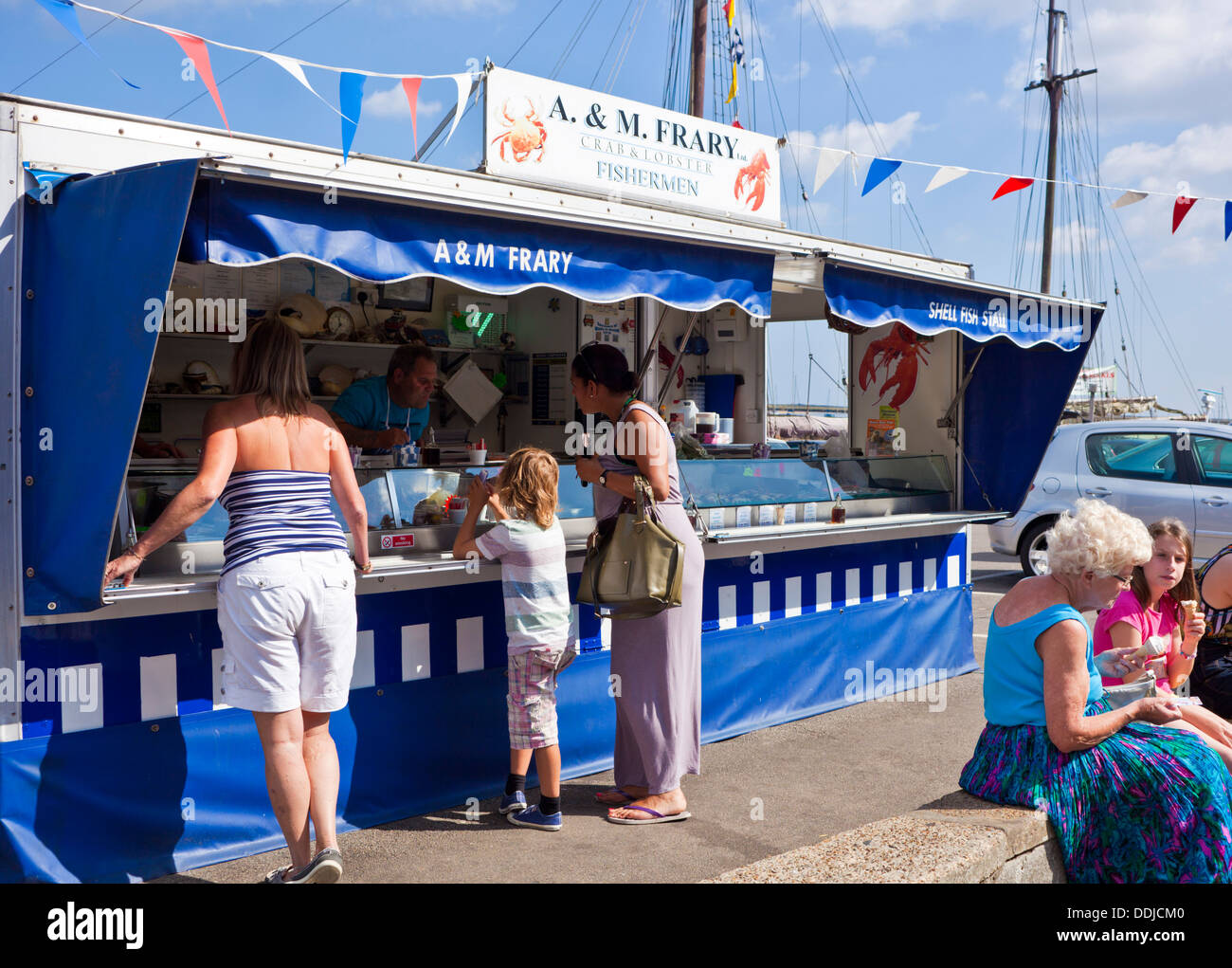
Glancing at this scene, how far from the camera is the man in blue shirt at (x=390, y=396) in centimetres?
540

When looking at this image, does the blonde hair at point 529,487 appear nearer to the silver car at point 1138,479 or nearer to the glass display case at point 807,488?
the glass display case at point 807,488

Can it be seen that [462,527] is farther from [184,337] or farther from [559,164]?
[184,337]

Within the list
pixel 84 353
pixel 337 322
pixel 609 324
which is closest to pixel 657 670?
pixel 84 353

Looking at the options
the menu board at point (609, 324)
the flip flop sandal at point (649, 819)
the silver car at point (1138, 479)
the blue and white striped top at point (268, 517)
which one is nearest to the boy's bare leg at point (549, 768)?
the flip flop sandal at point (649, 819)

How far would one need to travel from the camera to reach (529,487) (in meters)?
4.38

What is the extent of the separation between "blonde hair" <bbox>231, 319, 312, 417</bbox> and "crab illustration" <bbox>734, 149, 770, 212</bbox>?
3.52 metres

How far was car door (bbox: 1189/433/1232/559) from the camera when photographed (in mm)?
9547

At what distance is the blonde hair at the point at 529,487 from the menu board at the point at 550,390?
3.14 metres

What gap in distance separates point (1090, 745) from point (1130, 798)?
0.58 ft

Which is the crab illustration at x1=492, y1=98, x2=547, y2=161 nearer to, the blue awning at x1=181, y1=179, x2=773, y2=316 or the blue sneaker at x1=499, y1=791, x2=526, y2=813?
the blue awning at x1=181, y1=179, x2=773, y2=316

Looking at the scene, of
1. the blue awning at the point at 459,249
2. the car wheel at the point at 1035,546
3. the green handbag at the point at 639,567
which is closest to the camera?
the blue awning at the point at 459,249

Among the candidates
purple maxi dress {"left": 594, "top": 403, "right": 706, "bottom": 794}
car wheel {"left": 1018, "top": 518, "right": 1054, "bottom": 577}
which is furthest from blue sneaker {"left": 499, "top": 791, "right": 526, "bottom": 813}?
car wheel {"left": 1018, "top": 518, "right": 1054, "bottom": 577}

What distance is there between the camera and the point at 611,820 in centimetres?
446
